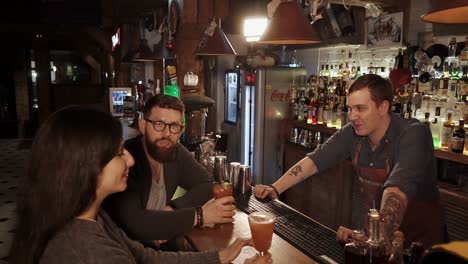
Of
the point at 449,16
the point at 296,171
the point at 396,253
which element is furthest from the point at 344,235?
the point at 449,16

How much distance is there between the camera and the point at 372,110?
2160mm

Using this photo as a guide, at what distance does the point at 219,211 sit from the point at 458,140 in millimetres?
2311

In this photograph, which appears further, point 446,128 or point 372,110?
point 446,128

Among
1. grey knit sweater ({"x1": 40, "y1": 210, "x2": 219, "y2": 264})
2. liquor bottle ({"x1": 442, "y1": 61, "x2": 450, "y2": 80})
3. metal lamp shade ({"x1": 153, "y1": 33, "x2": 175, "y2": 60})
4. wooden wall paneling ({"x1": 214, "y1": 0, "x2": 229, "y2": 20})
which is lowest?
grey knit sweater ({"x1": 40, "y1": 210, "x2": 219, "y2": 264})

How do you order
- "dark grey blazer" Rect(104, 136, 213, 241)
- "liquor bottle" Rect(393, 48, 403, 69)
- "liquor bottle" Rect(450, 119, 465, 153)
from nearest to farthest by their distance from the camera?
"dark grey blazer" Rect(104, 136, 213, 241), "liquor bottle" Rect(450, 119, 465, 153), "liquor bottle" Rect(393, 48, 403, 69)

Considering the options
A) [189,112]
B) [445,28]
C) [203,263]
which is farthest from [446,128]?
[203,263]

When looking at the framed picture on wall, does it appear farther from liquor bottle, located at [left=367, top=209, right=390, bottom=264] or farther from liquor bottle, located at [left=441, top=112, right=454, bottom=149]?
liquor bottle, located at [left=367, top=209, right=390, bottom=264]

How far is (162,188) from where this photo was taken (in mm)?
2234

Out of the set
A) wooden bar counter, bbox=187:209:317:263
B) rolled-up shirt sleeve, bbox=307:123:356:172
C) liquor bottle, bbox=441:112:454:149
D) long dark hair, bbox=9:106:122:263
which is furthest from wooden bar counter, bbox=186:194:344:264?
liquor bottle, bbox=441:112:454:149

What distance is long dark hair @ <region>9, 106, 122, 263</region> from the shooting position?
109 centimetres

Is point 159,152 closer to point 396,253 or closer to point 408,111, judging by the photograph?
point 396,253

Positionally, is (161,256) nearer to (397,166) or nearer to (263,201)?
(263,201)

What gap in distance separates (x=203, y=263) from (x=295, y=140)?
12.4ft

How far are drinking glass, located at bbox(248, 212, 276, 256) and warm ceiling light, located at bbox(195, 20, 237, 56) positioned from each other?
1.89 metres
